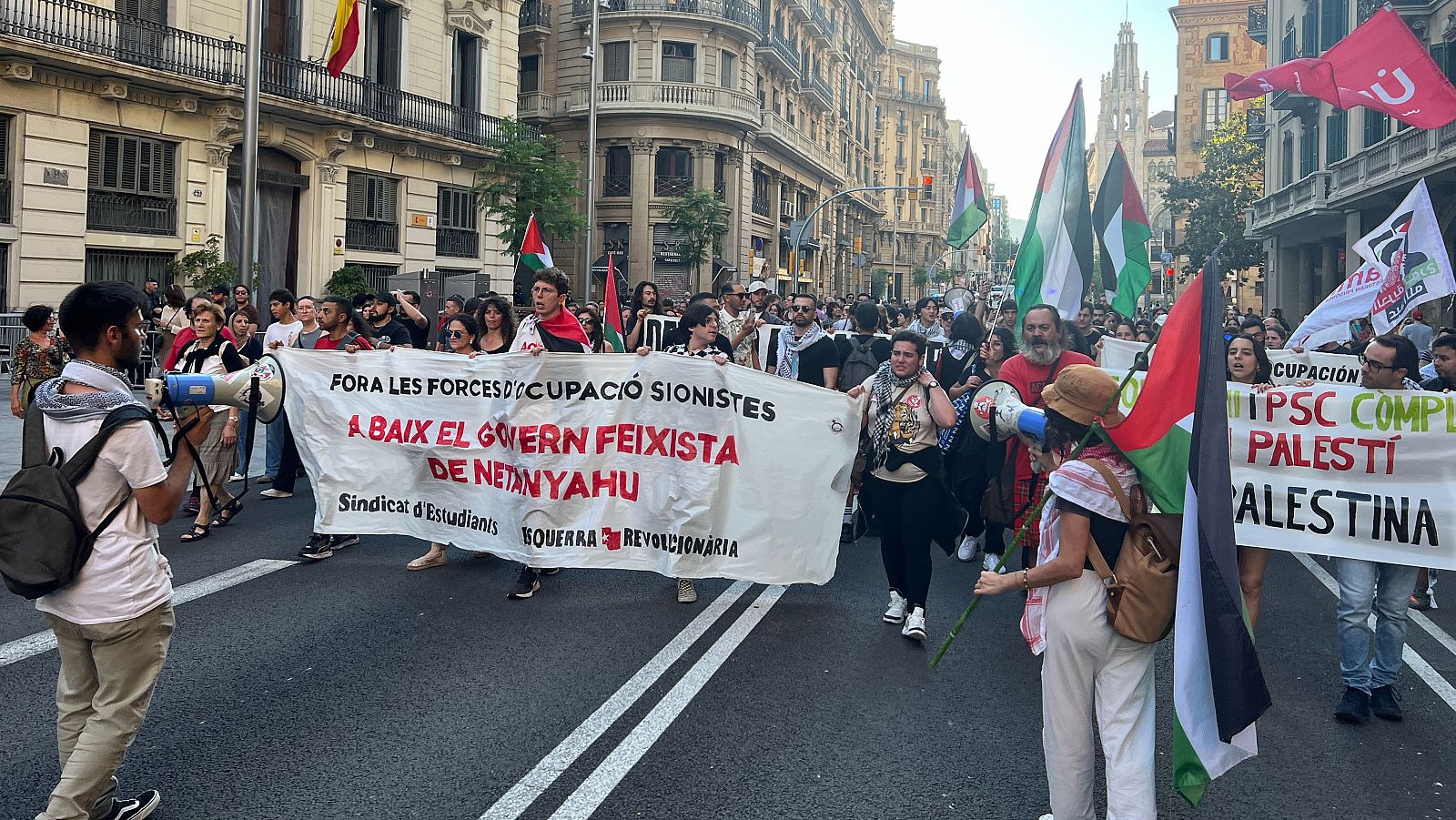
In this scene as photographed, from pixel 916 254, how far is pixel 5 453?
105268 mm

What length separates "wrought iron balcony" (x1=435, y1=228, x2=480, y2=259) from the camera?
101 ft

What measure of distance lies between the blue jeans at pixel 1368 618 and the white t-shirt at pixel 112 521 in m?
4.94

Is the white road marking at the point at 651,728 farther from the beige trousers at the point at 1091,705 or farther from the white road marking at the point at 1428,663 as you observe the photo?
the white road marking at the point at 1428,663

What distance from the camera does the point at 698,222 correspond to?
40.8m

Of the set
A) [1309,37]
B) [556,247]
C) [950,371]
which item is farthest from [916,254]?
[950,371]

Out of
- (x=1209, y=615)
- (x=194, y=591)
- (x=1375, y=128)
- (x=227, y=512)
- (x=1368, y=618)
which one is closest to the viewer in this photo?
(x=1209, y=615)

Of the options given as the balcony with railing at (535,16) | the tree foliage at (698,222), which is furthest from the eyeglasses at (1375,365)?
the balcony with railing at (535,16)

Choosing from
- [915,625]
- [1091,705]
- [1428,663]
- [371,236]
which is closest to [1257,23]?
[371,236]

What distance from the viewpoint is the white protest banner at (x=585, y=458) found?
6914 mm

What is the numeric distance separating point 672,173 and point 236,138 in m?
22.3

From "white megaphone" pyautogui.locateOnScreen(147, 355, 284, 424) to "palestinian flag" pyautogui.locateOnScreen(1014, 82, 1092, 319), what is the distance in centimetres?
635

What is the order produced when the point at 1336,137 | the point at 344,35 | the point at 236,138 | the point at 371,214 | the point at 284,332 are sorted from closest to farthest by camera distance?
the point at 284,332 < the point at 344,35 < the point at 236,138 < the point at 371,214 < the point at 1336,137

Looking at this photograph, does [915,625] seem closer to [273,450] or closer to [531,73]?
[273,450]

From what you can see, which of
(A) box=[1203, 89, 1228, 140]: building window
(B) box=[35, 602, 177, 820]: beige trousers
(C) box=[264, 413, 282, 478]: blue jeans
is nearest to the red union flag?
(C) box=[264, 413, 282, 478]: blue jeans
